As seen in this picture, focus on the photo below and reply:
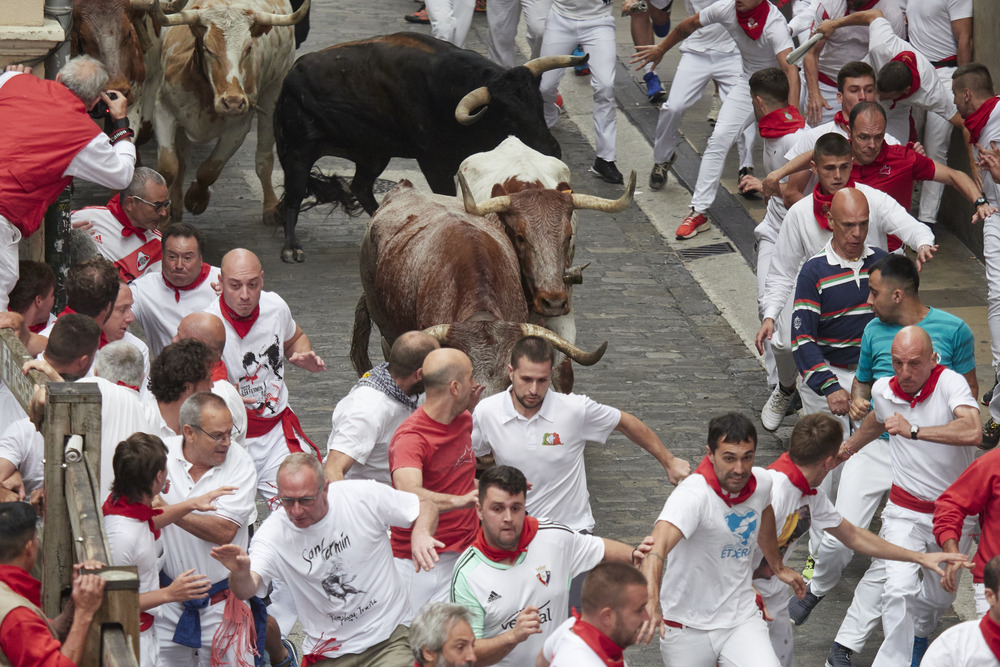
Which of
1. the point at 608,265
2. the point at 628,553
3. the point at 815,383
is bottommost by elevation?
the point at 608,265

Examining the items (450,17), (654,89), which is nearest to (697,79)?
(654,89)

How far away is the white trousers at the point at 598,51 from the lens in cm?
1422

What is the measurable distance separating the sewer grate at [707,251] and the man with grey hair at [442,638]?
8.50m

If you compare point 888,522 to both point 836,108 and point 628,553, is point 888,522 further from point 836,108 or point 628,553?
point 836,108

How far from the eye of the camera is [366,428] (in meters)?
7.05

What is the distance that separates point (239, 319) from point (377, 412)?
4.15 ft

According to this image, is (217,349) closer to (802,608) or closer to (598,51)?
(802,608)

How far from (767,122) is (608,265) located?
2852 mm

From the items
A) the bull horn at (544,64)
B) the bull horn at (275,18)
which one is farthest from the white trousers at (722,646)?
the bull horn at (275,18)

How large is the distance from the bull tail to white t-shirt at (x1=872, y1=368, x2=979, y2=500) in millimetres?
4229

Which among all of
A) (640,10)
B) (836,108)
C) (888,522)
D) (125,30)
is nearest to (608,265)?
(836,108)

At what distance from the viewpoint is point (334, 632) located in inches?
242

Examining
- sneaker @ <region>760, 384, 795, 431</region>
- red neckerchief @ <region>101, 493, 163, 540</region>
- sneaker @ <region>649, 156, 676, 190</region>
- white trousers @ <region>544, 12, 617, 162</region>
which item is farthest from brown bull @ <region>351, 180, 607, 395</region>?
sneaker @ <region>649, 156, 676, 190</region>

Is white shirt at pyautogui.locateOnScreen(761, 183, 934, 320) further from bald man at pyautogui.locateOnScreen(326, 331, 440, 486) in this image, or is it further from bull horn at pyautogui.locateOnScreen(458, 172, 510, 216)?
bald man at pyautogui.locateOnScreen(326, 331, 440, 486)
